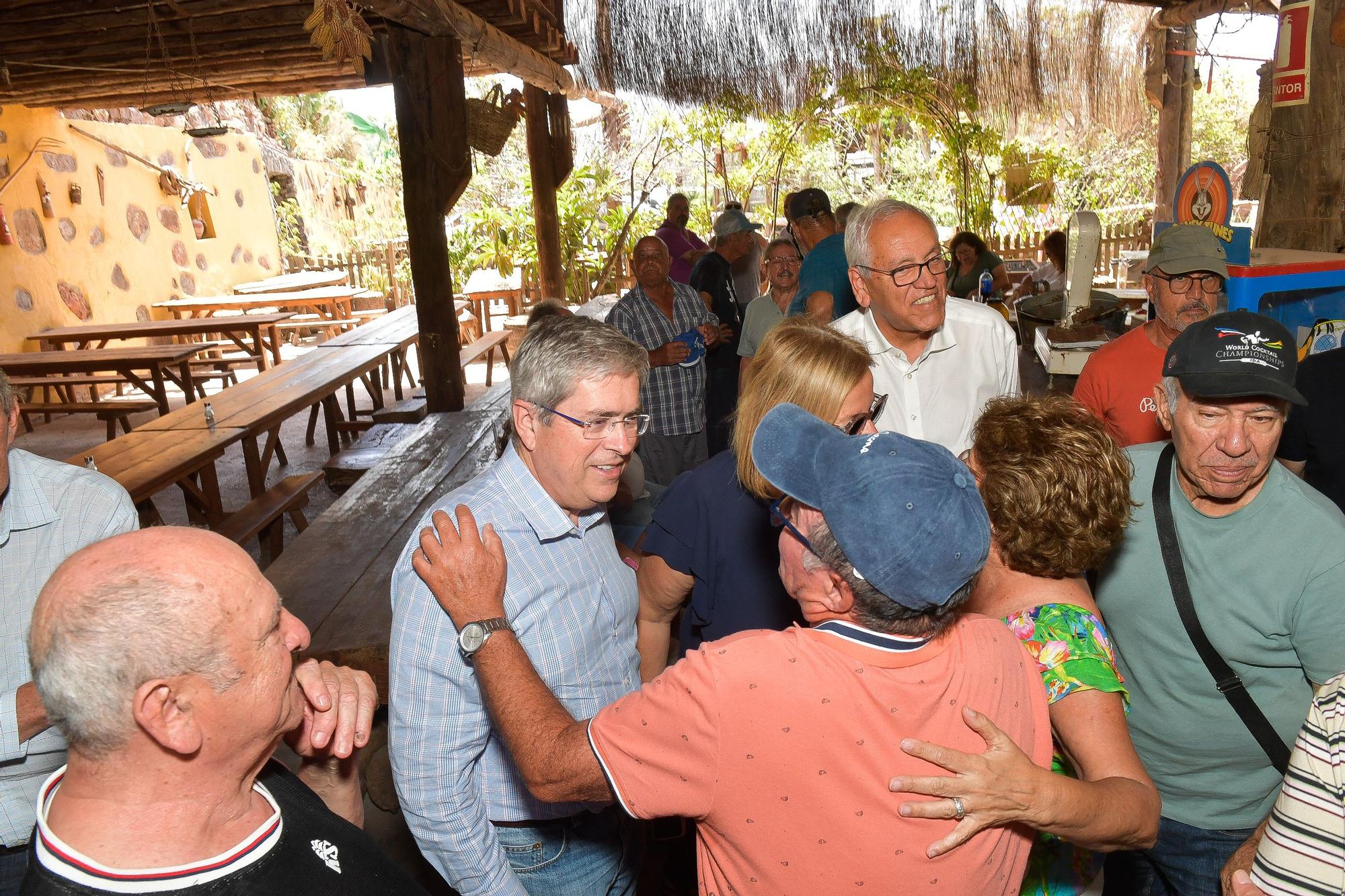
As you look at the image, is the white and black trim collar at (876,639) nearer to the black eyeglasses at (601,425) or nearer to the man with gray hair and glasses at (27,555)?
the black eyeglasses at (601,425)

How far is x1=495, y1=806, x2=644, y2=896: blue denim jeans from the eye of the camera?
170cm

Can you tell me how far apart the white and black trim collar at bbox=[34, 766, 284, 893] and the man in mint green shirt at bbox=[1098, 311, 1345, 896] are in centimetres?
160

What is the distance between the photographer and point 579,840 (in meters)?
1.74

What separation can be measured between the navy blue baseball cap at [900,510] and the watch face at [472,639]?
22.6 inches

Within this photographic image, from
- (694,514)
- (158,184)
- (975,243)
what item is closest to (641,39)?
(975,243)

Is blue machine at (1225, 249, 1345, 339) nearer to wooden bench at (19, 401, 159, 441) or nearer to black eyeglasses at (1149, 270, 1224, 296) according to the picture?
black eyeglasses at (1149, 270, 1224, 296)

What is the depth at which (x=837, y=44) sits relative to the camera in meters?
10.4

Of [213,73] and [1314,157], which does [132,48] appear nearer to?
[213,73]

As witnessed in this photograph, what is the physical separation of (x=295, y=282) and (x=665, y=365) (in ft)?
38.5

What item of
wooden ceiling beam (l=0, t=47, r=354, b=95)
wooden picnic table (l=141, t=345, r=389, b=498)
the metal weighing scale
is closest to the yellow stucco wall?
wooden ceiling beam (l=0, t=47, r=354, b=95)

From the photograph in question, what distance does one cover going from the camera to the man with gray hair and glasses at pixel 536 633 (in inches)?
59.9

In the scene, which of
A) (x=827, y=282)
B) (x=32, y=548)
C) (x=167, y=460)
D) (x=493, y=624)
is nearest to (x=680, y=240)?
(x=827, y=282)

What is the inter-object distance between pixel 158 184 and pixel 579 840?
14.0 metres

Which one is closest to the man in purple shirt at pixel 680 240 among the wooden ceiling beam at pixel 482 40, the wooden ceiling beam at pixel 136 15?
the wooden ceiling beam at pixel 482 40
